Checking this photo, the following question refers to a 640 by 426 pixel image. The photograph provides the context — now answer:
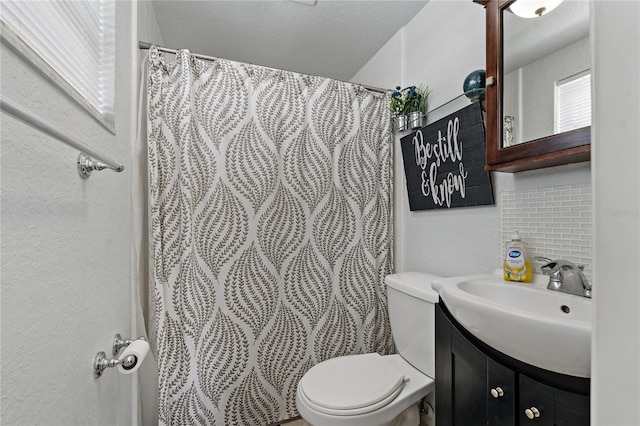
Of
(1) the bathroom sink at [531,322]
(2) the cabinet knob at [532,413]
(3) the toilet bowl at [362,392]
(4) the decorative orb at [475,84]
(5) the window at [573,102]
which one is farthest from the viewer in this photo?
(4) the decorative orb at [475,84]

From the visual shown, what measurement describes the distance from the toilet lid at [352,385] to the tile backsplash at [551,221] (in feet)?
2.22

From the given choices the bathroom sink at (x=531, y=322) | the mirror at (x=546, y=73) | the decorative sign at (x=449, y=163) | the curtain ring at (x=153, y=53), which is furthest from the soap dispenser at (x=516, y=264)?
the curtain ring at (x=153, y=53)

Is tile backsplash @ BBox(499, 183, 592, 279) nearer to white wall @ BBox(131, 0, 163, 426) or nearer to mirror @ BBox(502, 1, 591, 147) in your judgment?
mirror @ BBox(502, 1, 591, 147)

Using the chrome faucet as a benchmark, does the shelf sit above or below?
above

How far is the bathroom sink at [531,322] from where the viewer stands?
61 centimetres

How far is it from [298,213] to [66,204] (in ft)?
3.65

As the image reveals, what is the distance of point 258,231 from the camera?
1539 millimetres

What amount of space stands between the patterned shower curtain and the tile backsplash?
0.74 meters

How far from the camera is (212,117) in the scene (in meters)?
1.48

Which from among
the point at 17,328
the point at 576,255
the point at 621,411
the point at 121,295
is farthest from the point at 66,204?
the point at 576,255

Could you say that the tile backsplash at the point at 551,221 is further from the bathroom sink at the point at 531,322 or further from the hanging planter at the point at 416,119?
the hanging planter at the point at 416,119

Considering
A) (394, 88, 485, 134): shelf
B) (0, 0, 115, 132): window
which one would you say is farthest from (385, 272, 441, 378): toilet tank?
(0, 0, 115, 132): window

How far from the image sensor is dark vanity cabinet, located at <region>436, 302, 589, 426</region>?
67 cm

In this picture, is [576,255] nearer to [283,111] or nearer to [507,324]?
[507,324]
